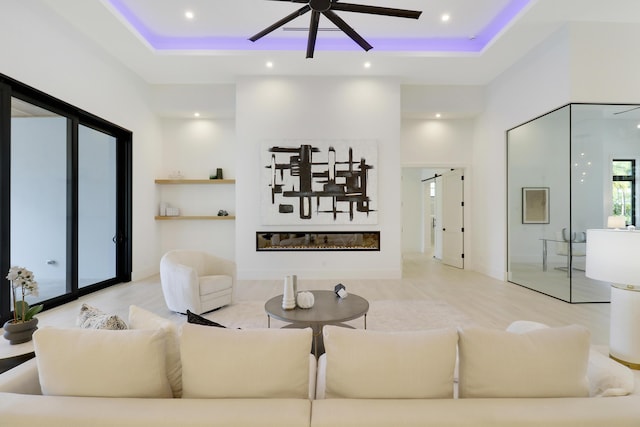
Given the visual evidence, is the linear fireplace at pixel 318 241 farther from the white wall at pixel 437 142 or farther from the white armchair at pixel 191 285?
the white wall at pixel 437 142

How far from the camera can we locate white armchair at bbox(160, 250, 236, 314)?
11.7 feet

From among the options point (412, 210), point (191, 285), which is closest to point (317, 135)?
point (191, 285)

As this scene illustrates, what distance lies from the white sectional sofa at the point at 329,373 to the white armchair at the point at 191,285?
244 centimetres

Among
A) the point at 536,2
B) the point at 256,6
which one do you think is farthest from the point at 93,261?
the point at 536,2

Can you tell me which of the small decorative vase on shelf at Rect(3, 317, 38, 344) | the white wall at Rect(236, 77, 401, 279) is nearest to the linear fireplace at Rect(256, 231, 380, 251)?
the white wall at Rect(236, 77, 401, 279)

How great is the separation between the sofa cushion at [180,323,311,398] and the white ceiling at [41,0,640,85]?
4.35 m

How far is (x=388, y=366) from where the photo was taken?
1075 millimetres

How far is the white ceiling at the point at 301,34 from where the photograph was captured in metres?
3.93

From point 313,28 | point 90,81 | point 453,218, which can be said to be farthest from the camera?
point 453,218

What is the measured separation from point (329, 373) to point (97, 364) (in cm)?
82

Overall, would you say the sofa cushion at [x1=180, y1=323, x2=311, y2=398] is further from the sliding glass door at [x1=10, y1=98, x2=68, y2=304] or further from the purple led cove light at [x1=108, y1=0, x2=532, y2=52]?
the purple led cove light at [x1=108, y1=0, x2=532, y2=52]

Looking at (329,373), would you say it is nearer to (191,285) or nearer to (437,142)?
(191,285)

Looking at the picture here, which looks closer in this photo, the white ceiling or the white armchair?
the white armchair

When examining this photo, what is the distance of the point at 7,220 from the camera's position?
3271 millimetres
